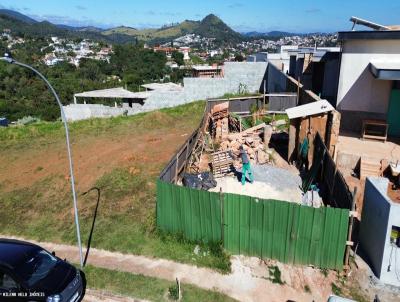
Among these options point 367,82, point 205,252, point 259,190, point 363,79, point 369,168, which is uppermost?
point 363,79

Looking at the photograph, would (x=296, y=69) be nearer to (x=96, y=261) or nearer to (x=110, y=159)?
(x=110, y=159)

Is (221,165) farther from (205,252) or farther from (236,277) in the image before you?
(236,277)

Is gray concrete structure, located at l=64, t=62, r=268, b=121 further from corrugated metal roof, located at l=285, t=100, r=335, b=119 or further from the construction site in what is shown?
A: corrugated metal roof, located at l=285, t=100, r=335, b=119

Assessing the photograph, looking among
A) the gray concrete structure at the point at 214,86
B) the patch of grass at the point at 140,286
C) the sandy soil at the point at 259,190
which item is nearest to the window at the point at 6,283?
the patch of grass at the point at 140,286

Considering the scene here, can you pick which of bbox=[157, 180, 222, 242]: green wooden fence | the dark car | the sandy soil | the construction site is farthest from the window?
the sandy soil

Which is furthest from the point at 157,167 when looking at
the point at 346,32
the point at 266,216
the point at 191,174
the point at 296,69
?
the point at 296,69

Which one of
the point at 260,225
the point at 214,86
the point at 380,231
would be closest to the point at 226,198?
the point at 260,225
